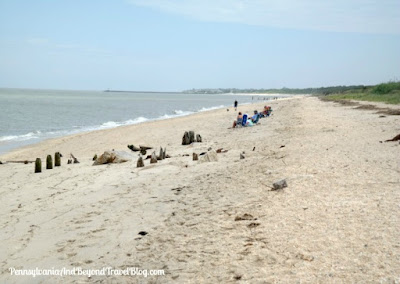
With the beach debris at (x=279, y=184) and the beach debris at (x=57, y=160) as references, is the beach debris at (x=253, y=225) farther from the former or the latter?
the beach debris at (x=57, y=160)

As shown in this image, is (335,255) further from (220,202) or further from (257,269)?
(220,202)

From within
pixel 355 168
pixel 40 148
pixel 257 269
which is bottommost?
pixel 40 148

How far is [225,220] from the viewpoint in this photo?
5.80 meters

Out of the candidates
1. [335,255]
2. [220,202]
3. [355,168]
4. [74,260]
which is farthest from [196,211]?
[355,168]

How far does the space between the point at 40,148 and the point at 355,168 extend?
16984 mm

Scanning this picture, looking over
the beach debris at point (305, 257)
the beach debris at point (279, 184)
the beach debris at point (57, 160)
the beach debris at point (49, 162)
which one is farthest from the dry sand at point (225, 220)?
the beach debris at point (57, 160)

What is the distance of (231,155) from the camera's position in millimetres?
11500

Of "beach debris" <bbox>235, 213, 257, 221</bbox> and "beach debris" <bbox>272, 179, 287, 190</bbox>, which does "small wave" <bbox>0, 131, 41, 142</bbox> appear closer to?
"beach debris" <bbox>272, 179, 287, 190</bbox>

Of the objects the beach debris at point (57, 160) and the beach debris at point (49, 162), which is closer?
the beach debris at point (49, 162)

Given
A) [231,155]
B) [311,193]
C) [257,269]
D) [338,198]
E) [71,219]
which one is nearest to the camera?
[257,269]

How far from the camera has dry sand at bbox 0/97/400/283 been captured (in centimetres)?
420

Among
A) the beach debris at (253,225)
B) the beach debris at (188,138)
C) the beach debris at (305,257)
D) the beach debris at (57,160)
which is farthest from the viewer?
the beach debris at (188,138)

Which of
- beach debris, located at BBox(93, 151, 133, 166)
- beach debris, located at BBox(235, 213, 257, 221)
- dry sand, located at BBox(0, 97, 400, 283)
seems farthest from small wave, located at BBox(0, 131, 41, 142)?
beach debris, located at BBox(235, 213, 257, 221)

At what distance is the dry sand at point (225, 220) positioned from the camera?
4195 mm
